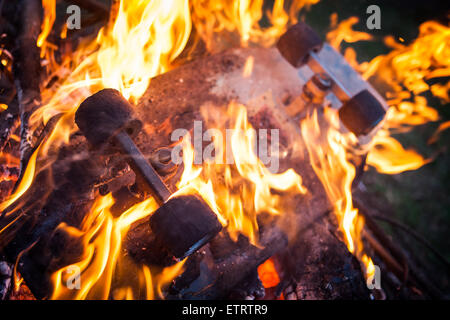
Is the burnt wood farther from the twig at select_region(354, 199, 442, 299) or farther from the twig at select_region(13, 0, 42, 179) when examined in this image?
the twig at select_region(13, 0, 42, 179)

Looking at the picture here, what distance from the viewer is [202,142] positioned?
307 centimetres

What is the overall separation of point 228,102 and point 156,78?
35.8 inches

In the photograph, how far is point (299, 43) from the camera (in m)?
2.95

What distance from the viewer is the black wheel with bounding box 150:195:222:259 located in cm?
167

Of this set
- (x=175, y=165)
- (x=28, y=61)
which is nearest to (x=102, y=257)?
(x=175, y=165)

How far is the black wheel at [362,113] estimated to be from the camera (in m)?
2.77

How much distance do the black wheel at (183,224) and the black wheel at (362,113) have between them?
6.23 feet

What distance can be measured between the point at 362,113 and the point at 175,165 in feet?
6.31

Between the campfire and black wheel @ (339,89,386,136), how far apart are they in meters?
0.01

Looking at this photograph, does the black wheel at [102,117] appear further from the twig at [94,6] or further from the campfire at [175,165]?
the twig at [94,6]

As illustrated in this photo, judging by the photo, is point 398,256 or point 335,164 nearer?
point 335,164
